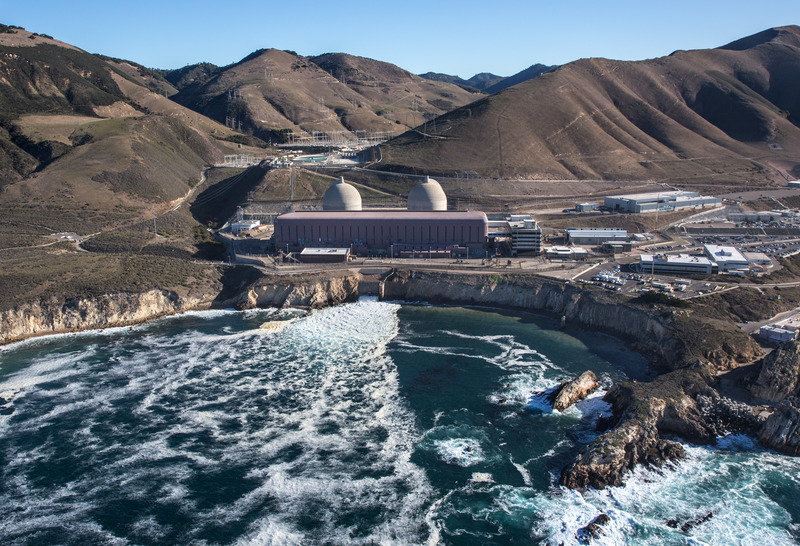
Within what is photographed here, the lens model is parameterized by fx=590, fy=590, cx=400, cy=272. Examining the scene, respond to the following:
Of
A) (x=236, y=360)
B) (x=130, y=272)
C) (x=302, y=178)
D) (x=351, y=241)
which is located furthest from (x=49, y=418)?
(x=302, y=178)

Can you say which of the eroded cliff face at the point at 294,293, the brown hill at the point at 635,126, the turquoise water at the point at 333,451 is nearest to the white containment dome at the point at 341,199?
the eroded cliff face at the point at 294,293

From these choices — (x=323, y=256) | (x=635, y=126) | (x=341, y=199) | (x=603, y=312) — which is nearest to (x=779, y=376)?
(x=603, y=312)

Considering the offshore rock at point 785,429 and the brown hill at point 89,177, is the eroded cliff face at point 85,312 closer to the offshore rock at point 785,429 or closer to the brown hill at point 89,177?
the brown hill at point 89,177

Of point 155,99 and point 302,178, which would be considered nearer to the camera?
point 302,178

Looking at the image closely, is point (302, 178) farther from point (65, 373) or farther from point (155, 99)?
point (155, 99)

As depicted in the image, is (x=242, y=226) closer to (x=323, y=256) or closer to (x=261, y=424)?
(x=323, y=256)
